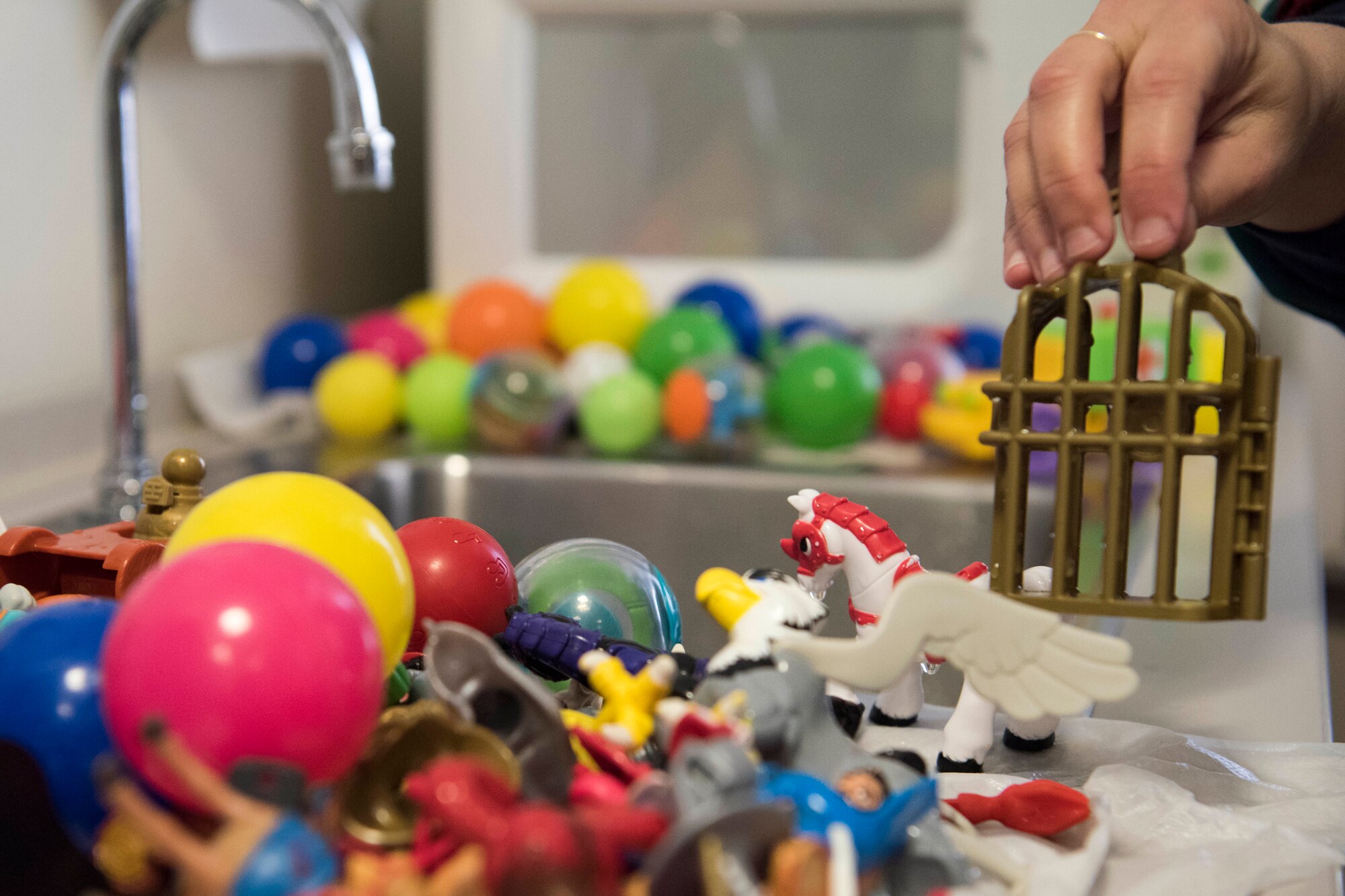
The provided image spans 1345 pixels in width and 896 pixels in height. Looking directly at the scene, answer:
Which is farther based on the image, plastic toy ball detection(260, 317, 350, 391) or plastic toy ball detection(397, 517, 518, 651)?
plastic toy ball detection(260, 317, 350, 391)

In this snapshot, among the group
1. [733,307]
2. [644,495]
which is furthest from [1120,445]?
[733,307]

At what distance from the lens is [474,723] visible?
1.25 ft

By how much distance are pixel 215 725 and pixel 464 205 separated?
4.33 feet

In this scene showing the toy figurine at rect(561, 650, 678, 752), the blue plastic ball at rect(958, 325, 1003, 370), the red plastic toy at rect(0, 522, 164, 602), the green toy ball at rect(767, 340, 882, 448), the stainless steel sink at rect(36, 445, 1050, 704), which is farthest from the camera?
the blue plastic ball at rect(958, 325, 1003, 370)

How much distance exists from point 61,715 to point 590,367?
101 centimetres

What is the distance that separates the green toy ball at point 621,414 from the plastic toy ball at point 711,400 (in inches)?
0.9

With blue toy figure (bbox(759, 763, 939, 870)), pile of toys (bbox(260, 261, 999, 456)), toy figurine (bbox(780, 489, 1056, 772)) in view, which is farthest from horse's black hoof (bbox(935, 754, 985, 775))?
pile of toys (bbox(260, 261, 999, 456))

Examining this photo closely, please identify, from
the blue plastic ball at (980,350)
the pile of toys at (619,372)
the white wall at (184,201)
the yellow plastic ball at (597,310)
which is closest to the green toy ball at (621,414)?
the pile of toys at (619,372)

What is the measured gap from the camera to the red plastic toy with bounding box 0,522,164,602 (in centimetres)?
51

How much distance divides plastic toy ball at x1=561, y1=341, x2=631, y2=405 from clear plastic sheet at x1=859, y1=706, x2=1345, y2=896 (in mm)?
823

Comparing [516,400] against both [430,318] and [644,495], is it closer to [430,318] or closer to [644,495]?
[644,495]

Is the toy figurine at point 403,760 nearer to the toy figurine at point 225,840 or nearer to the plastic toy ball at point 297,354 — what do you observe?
the toy figurine at point 225,840

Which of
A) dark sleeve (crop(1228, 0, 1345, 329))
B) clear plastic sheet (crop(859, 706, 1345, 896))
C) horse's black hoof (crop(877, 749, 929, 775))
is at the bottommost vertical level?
clear plastic sheet (crop(859, 706, 1345, 896))

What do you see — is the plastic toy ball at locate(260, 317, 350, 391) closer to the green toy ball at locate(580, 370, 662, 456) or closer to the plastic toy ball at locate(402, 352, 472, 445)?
the plastic toy ball at locate(402, 352, 472, 445)
